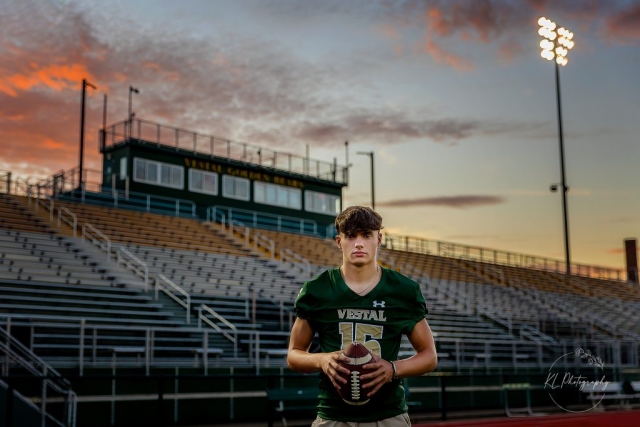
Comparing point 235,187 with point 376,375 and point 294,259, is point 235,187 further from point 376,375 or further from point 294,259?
point 376,375

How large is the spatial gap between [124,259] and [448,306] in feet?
33.1

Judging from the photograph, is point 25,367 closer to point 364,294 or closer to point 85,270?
point 85,270

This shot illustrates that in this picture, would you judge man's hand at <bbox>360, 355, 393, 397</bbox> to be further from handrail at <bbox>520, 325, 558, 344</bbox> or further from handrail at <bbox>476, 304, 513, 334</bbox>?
handrail at <bbox>476, 304, 513, 334</bbox>

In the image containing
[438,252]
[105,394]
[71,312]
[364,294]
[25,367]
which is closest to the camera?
[364,294]

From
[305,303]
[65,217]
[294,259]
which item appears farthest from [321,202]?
[305,303]

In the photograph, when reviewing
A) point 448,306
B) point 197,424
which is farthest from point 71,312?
point 448,306

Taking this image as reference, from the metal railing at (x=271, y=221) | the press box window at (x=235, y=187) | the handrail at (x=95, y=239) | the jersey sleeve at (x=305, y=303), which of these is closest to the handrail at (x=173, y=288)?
the handrail at (x=95, y=239)

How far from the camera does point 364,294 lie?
312 cm

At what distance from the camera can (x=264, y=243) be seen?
27781 mm

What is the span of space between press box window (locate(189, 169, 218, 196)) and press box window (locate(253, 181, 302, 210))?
2081mm

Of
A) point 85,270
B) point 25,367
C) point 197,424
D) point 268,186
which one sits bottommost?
point 197,424

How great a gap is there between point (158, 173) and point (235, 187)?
151 inches

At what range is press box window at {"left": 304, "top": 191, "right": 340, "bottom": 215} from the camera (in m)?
38.6

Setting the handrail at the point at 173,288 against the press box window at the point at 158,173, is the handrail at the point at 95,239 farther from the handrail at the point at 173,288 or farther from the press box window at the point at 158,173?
the press box window at the point at 158,173
